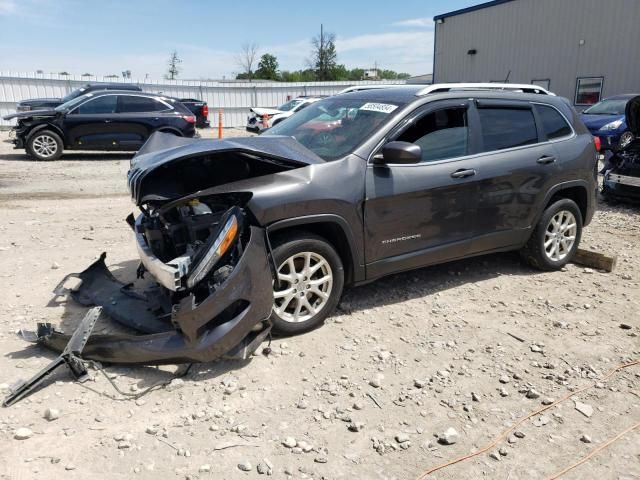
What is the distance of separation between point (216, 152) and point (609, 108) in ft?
47.3

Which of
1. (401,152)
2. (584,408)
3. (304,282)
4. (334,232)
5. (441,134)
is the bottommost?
(584,408)

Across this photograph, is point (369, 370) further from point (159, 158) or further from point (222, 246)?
point (159, 158)

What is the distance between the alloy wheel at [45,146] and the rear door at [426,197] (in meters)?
11.2

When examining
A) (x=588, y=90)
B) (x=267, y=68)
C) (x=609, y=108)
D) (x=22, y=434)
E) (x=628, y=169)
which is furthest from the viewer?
(x=267, y=68)

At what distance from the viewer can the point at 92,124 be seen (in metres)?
12.9

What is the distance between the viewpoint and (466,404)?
3193mm

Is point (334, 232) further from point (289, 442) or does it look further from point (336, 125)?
point (289, 442)

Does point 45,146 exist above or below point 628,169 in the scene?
above

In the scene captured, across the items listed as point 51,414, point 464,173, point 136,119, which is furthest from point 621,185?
point 136,119

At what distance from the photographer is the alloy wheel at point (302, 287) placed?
374 cm

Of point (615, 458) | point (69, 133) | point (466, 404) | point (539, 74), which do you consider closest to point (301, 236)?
point (466, 404)

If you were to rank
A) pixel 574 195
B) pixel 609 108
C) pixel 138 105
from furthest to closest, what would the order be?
pixel 609 108, pixel 138 105, pixel 574 195

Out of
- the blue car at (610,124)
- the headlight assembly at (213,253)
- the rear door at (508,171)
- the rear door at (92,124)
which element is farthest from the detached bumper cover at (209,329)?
the blue car at (610,124)

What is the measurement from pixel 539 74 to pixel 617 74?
3848 mm
